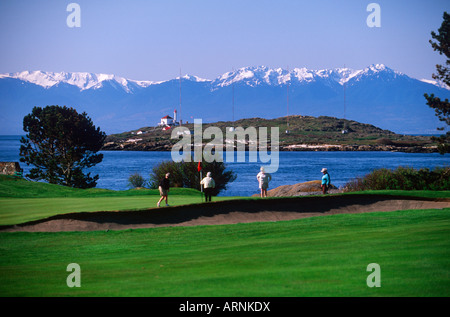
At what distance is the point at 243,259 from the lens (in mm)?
12992

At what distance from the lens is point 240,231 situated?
1880cm

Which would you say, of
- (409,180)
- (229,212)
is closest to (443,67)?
(409,180)

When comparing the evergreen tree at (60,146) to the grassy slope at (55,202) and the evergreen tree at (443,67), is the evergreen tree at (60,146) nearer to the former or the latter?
the grassy slope at (55,202)

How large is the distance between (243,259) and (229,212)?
9.87 meters

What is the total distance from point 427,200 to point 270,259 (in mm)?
14838

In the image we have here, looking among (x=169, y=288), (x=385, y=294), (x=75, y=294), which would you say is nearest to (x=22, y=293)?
(x=75, y=294)

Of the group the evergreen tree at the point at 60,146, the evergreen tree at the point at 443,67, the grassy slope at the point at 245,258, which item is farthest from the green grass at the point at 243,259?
the evergreen tree at the point at 60,146

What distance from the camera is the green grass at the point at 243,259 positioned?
10219 millimetres

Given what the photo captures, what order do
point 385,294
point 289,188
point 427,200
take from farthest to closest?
point 289,188
point 427,200
point 385,294

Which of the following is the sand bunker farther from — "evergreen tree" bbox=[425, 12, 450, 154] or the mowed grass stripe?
"evergreen tree" bbox=[425, 12, 450, 154]

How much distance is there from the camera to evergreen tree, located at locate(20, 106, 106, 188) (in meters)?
61.1

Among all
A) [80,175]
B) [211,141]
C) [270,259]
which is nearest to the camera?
[270,259]

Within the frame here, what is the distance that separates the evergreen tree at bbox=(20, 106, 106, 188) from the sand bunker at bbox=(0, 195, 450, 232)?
4016 cm
